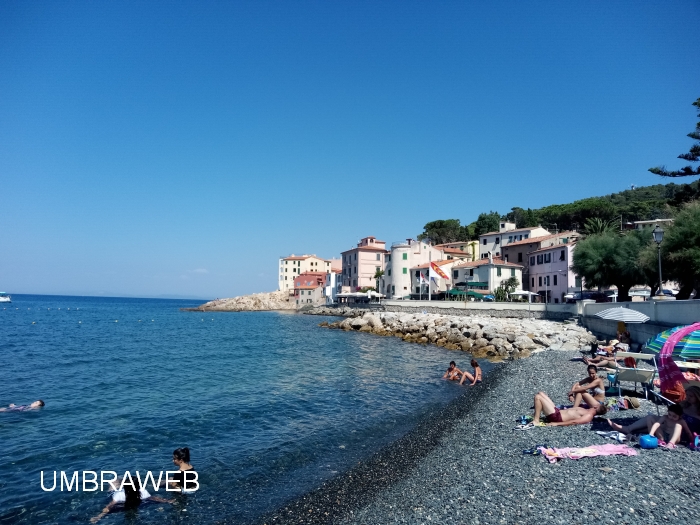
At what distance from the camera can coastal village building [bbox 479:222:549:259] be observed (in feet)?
213

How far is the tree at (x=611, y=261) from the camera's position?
36.9 metres

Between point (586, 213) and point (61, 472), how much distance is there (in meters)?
86.1

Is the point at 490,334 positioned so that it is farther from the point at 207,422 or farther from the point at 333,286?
the point at 333,286

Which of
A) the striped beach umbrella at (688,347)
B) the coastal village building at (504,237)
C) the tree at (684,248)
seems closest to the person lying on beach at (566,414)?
the striped beach umbrella at (688,347)

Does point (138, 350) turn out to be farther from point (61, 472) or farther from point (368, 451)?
point (368, 451)

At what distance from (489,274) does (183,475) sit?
170 feet

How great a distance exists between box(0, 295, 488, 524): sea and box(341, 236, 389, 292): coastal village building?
53.1 meters

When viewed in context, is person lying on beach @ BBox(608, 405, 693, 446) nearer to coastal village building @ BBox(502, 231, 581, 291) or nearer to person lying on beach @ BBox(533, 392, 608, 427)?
person lying on beach @ BBox(533, 392, 608, 427)

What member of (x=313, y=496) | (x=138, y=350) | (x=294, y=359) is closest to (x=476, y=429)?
(x=313, y=496)

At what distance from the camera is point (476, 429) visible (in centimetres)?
1188

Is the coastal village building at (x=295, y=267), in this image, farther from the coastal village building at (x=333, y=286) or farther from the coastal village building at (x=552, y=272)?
the coastal village building at (x=552, y=272)

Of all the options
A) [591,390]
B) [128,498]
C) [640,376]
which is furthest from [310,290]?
[128,498]

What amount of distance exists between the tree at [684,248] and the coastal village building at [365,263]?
56.1 meters

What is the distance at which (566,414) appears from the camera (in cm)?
1073
